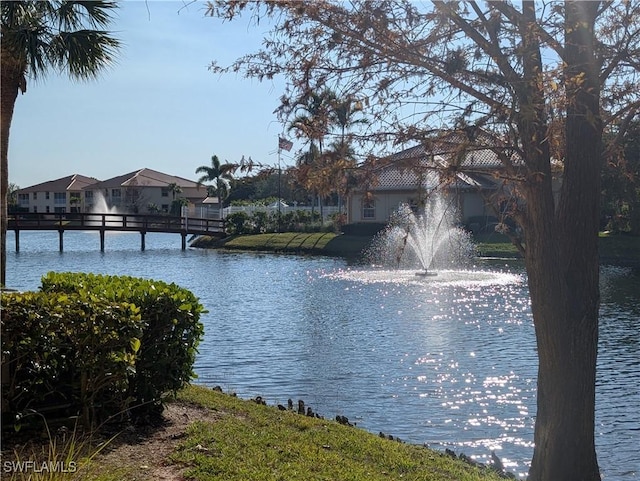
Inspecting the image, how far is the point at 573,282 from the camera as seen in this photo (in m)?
5.22

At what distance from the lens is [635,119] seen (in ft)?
18.9

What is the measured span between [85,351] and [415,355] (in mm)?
9197

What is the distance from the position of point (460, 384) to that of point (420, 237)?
2238 cm

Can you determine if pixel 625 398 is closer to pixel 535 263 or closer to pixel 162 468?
pixel 535 263

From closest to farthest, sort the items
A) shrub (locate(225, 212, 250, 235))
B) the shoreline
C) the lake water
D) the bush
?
the lake water < the shoreline < the bush < shrub (locate(225, 212, 250, 235))

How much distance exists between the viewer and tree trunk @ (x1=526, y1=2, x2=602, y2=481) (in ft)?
17.1

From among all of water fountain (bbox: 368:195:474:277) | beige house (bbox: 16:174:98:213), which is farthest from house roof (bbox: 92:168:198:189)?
water fountain (bbox: 368:195:474:277)

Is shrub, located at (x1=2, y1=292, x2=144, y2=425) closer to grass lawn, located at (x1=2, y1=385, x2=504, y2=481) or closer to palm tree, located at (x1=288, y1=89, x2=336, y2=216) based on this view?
grass lawn, located at (x1=2, y1=385, x2=504, y2=481)

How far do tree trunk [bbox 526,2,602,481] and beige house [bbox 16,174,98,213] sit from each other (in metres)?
93.3

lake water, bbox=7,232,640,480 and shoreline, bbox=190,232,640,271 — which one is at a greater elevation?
shoreline, bbox=190,232,640,271

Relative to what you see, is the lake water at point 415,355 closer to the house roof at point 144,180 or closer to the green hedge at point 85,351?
the green hedge at point 85,351

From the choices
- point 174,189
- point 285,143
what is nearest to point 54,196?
point 174,189

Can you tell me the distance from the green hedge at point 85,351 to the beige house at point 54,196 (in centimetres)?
9103

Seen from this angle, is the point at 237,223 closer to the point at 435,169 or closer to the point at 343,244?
the point at 343,244
